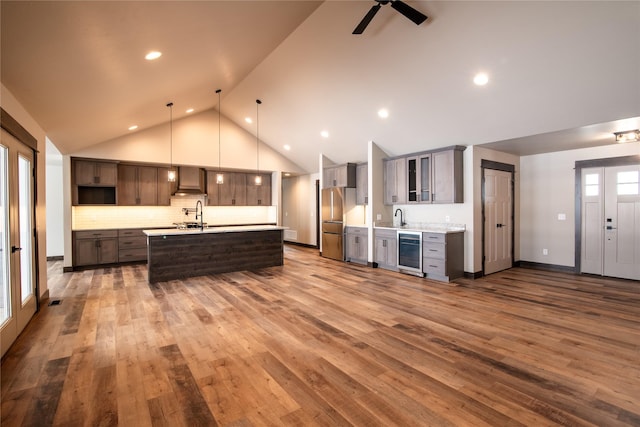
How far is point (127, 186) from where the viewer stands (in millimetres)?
7602

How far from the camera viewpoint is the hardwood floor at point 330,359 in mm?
2070

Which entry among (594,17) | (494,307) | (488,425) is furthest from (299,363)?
(594,17)

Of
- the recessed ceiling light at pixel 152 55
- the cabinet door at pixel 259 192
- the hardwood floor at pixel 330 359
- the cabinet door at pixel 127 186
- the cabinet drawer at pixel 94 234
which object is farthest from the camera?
the cabinet door at pixel 259 192

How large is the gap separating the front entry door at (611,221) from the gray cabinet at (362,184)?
4172mm

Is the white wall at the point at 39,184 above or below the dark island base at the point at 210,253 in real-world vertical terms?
above

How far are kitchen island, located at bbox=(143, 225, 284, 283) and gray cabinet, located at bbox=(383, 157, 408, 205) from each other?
256 cm

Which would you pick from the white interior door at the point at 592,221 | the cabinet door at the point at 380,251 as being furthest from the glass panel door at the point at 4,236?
the white interior door at the point at 592,221

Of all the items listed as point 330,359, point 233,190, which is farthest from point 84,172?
point 330,359

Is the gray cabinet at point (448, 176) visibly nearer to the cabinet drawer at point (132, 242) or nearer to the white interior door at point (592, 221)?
the white interior door at point (592, 221)

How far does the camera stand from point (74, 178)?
691 cm

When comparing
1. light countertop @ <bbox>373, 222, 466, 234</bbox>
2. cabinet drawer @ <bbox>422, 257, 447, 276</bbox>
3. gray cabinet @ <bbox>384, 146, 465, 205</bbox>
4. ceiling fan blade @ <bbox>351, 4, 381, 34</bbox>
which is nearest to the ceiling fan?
ceiling fan blade @ <bbox>351, 4, 381, 34</bbox>

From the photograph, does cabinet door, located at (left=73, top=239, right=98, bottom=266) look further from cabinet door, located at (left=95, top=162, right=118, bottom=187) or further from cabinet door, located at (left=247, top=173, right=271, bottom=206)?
cabinet door, located at (left=247, top=173, right=271, bottom=206)

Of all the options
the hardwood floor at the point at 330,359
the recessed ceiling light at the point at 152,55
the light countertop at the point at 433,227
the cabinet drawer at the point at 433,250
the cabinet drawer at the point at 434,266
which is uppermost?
the recessed ceiling light at the point at 152,55

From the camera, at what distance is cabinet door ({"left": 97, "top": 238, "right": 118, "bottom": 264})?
7.06 m
